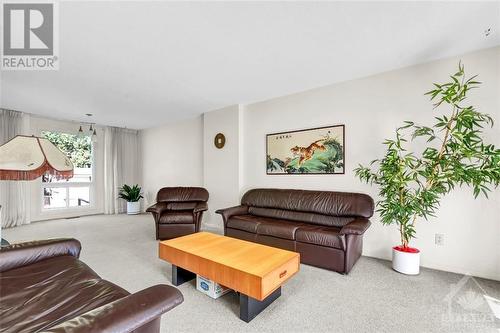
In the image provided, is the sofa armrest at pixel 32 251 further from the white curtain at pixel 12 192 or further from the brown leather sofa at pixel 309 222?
the white curtain at pixel 12 192

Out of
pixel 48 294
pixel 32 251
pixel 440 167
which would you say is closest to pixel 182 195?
pixel 32 251

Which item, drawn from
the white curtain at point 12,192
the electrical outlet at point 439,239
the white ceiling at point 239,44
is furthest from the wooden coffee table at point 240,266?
the white curtain at point 12,192

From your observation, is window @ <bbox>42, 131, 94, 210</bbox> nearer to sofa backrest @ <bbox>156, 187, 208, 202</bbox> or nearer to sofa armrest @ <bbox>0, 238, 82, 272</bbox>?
sofa backrest @ <bbox>156, 187, 208, 202</bbox>

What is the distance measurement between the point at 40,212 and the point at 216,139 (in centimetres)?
446

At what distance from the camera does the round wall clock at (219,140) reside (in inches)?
175

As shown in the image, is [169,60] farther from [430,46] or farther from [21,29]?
[430,46]

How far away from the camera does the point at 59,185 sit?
17.7ft

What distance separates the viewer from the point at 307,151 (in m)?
3.54

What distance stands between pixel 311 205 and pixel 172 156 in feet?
13.1

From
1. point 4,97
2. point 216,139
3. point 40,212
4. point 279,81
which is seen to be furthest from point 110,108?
point 279,81

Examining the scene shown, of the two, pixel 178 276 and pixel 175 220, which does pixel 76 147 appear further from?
pixel 178 276

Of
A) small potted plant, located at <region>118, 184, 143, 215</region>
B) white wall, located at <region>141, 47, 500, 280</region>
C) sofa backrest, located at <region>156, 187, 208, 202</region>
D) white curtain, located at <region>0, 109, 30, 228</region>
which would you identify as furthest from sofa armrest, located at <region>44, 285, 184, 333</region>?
small potted plant, located at <region>118, 184, 143, 215</region>

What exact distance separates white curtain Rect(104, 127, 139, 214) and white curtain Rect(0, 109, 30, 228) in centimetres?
160

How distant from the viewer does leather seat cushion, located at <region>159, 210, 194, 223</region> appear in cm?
360
